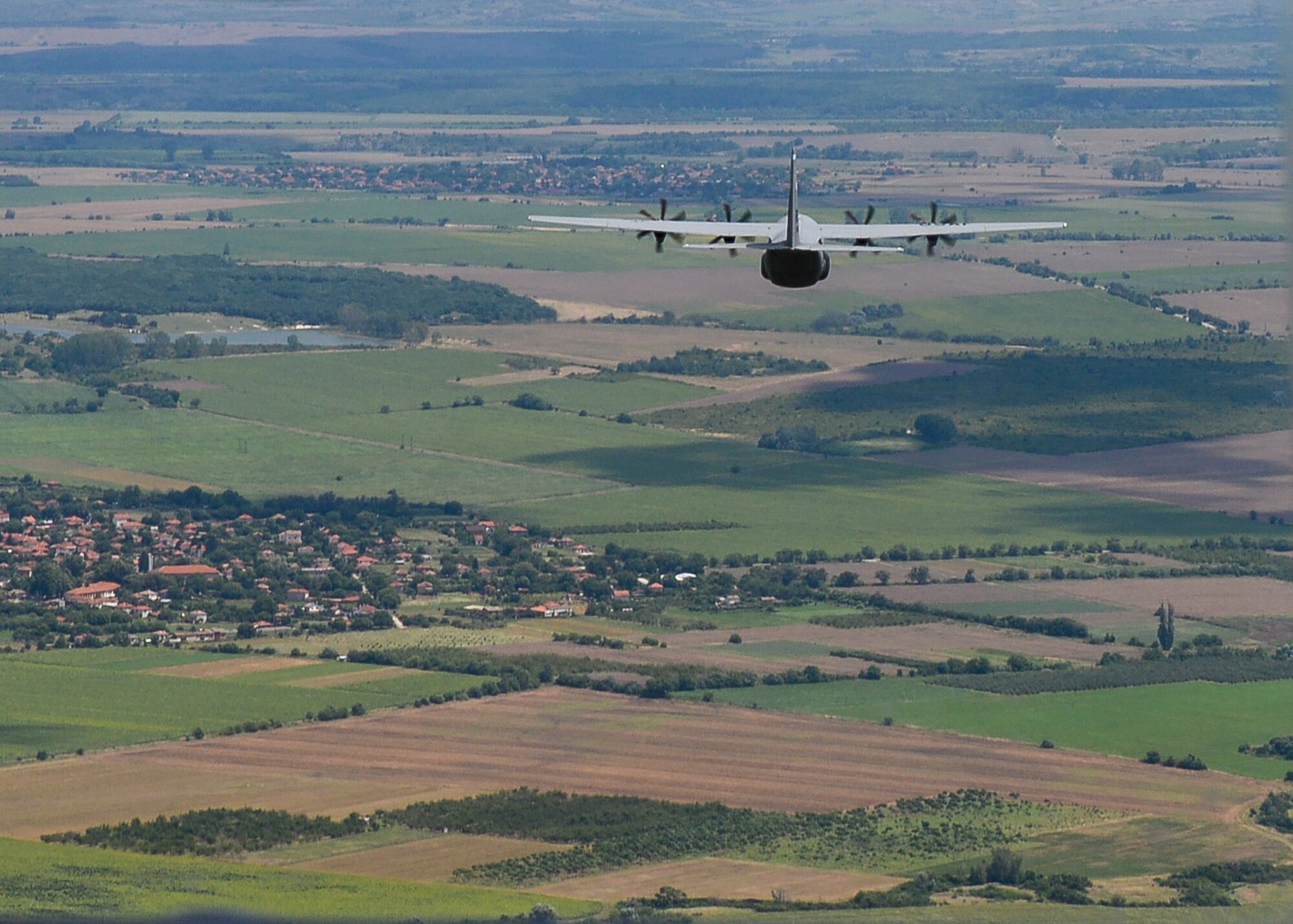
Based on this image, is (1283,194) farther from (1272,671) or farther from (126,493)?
(126,493)

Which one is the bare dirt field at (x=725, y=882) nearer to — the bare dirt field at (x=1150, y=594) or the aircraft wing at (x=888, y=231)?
the aircraft wing at (x=888, y=231)

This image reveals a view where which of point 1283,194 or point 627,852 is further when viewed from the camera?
point 627,852

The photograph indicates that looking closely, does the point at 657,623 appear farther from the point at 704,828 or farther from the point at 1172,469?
the point at 1172,469

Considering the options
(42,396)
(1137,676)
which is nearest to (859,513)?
(1137,676)

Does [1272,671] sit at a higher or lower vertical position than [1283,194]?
lower

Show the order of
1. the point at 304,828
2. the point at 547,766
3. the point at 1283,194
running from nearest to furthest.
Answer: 1. the point at 1283,194
2. the point at 304,828
3. the point at 547,766

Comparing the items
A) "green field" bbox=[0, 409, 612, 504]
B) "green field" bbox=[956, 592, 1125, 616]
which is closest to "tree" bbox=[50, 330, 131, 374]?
"green field" bbox=[0, 409, 612, 504]

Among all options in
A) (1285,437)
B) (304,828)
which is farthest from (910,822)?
(1285,437)

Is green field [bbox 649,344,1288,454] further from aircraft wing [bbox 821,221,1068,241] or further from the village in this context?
aircraft wing [bbox 821,221,1068,241]

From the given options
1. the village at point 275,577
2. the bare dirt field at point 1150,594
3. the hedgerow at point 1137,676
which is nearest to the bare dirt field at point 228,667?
the village at point 275,577
